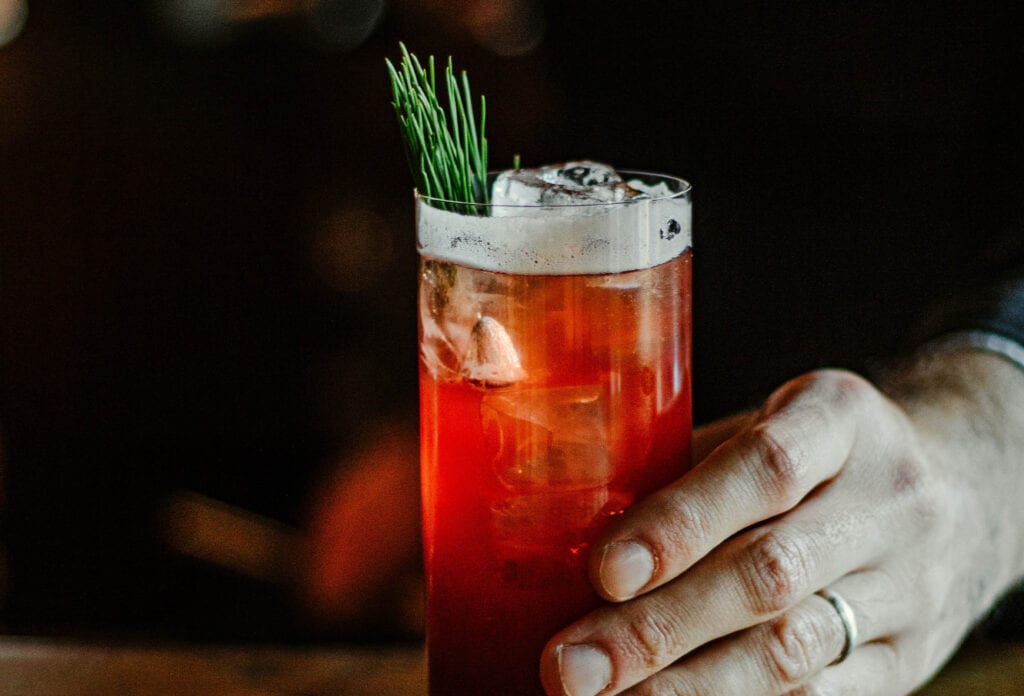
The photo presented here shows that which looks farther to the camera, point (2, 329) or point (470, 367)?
point (2, 329)

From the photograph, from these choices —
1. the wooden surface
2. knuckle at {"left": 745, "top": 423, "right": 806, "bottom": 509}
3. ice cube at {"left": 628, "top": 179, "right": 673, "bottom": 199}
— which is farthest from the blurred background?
knuckle at {"left": 745, "top": 423, "right": 806, "bottom": 509}

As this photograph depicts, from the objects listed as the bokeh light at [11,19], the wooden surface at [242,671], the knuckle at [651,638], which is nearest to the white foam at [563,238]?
the knuckle at [651,638]

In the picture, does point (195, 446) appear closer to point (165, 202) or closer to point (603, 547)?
point (165, 202)

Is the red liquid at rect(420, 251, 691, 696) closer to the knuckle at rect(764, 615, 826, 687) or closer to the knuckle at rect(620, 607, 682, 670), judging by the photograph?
the knuckle at rect(620, 607, 682, 670)

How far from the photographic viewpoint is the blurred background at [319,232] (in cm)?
224

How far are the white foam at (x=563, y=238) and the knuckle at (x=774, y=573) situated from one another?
310 millimetres

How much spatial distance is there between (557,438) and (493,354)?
0.10 m

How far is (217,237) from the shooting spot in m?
2.65

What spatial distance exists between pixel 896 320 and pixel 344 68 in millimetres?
1517

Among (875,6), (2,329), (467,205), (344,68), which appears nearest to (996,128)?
(875,6)

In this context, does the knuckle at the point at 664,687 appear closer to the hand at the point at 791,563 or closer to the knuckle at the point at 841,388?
the hand at the point at 791,563

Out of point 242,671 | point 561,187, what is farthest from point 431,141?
point 242,671

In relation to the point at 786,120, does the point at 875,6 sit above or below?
above

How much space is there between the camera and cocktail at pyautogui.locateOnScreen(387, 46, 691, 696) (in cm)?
93
